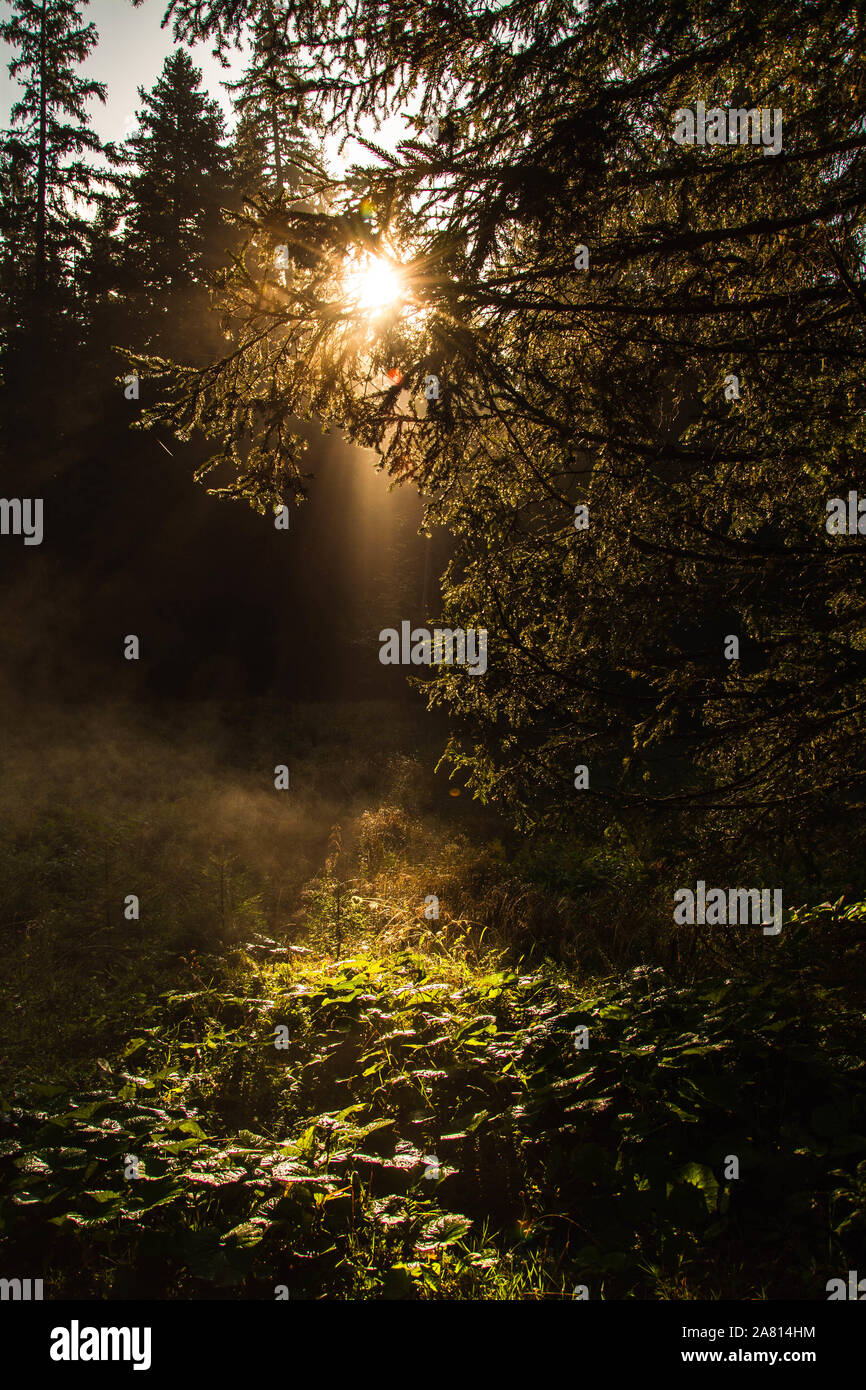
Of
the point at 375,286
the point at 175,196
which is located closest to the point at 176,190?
the point at 175,196

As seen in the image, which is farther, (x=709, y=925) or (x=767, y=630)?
(x=709, y=925)

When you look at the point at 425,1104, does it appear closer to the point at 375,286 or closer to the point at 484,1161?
the point at 484,1161

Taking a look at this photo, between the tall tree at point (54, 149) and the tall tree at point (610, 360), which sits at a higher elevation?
the tall tree at point (54, 149)

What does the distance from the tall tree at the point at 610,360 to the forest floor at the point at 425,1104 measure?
1447 mm

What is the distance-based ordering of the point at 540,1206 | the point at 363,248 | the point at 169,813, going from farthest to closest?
the point at 169,813, the point at 363,248, the point at 540,1206

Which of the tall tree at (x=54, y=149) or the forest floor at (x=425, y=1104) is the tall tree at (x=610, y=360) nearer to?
the forest floor at (x=425, y=1104)

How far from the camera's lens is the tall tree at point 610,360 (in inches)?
153

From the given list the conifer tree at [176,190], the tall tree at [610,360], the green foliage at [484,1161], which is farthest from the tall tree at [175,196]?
the green foliage at [484,1161]

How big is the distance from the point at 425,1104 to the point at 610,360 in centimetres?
452

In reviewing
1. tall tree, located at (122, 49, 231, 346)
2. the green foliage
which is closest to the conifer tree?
tall tree, located at (122, 49, 231, 346)
